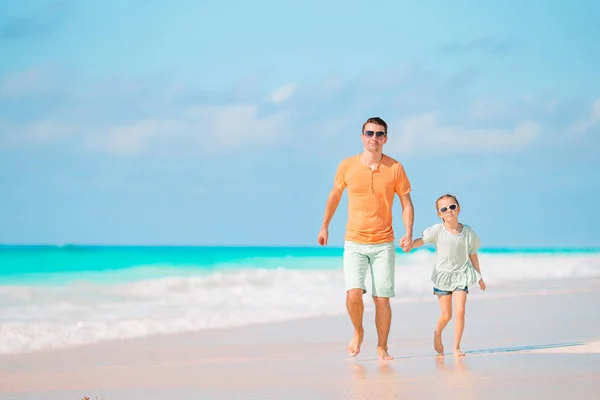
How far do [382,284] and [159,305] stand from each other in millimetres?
5225

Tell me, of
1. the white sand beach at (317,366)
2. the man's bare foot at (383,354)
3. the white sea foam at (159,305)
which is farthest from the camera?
the white sea foam at (159,305)

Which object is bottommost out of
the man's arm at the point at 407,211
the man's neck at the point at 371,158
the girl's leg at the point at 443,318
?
the girl's leg at the point at 443,318

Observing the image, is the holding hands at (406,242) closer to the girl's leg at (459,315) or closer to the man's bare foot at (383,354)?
the girl's leg at (459,315)

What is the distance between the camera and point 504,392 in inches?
198

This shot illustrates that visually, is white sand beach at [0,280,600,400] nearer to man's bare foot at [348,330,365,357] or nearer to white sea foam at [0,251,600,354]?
man's bare foot at [348,330,365,357]

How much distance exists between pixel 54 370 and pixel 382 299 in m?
2.30

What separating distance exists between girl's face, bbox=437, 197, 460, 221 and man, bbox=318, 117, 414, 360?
0.23m

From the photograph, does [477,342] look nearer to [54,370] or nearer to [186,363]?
[186,363]

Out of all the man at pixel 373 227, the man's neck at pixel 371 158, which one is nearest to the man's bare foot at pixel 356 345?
the man at pixel 373 227

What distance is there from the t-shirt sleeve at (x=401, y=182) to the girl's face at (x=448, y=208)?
0.89 ft

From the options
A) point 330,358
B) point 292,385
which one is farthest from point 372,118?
point 292,385

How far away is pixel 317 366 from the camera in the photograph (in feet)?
20.1

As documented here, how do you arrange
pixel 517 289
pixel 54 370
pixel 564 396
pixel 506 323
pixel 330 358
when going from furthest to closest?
1. pixel 517 289
2. pixel 506 323
3. pixel 330 358
4. pixel 54 370
5. pixel 564 396

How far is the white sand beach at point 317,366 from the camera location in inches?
203
